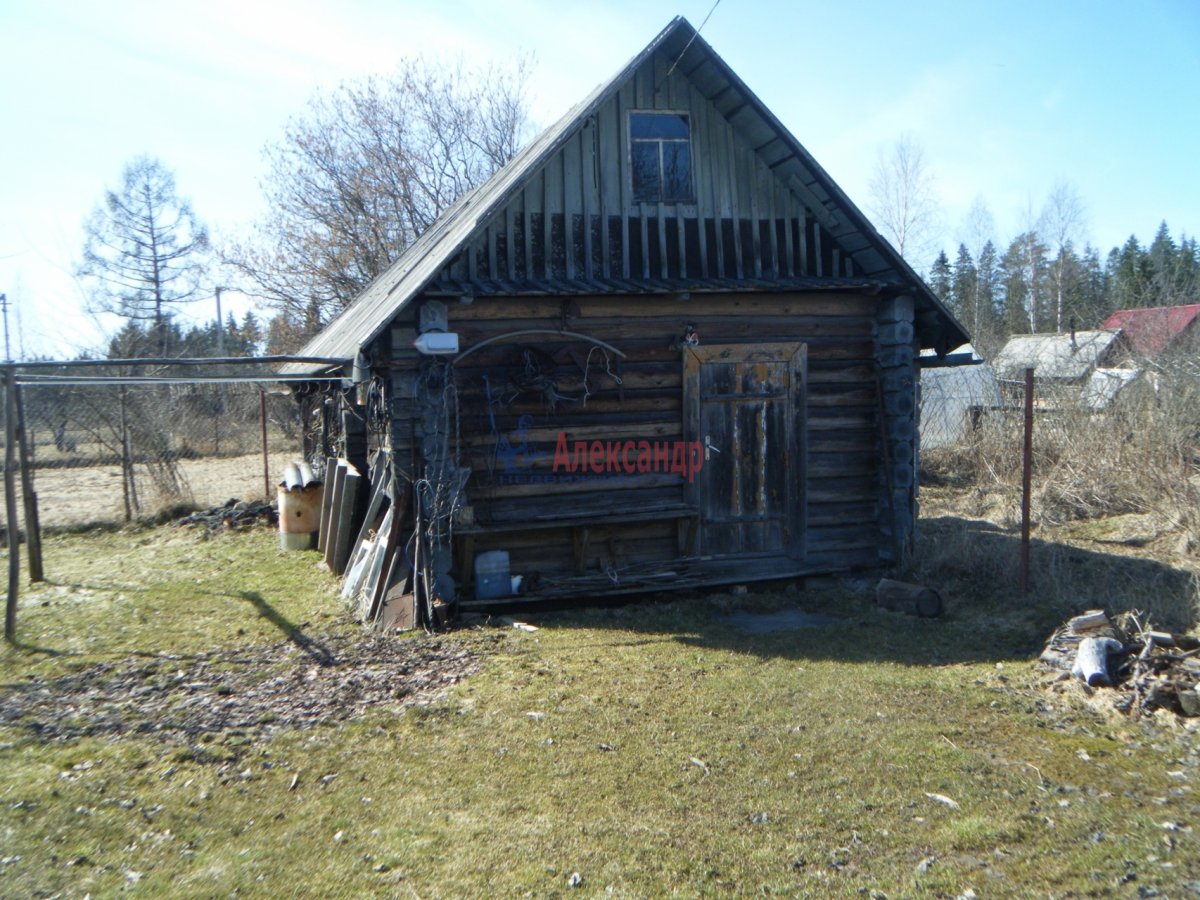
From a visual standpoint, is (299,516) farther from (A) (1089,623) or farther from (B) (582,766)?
(A) (1089,623)

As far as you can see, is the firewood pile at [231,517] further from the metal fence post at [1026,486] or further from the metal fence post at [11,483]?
the metal fence post at [1026,486]

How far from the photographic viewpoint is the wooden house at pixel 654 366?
8781 millimetres

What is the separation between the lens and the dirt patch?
6.16 meters

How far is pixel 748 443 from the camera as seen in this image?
389 inches

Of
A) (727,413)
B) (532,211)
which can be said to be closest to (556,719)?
(727,413)

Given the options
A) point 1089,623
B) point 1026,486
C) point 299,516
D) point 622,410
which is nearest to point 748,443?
point 622,410

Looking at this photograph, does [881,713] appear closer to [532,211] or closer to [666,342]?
[666,342]

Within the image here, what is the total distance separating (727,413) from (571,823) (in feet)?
19.1

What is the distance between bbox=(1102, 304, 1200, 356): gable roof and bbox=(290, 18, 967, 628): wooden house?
828 centimetres

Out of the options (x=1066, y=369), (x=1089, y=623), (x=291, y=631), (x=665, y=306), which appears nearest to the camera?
(x=1089, y=623)

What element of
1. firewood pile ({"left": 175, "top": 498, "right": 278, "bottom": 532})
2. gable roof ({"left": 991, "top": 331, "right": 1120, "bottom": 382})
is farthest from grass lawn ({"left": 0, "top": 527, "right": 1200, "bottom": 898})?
firewood pile ({"left": 175, "top": 498, "right": 278, "bottom": 532})

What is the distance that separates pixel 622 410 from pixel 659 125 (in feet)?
10.4

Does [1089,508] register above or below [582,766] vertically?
above

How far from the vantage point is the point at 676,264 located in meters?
9.64
